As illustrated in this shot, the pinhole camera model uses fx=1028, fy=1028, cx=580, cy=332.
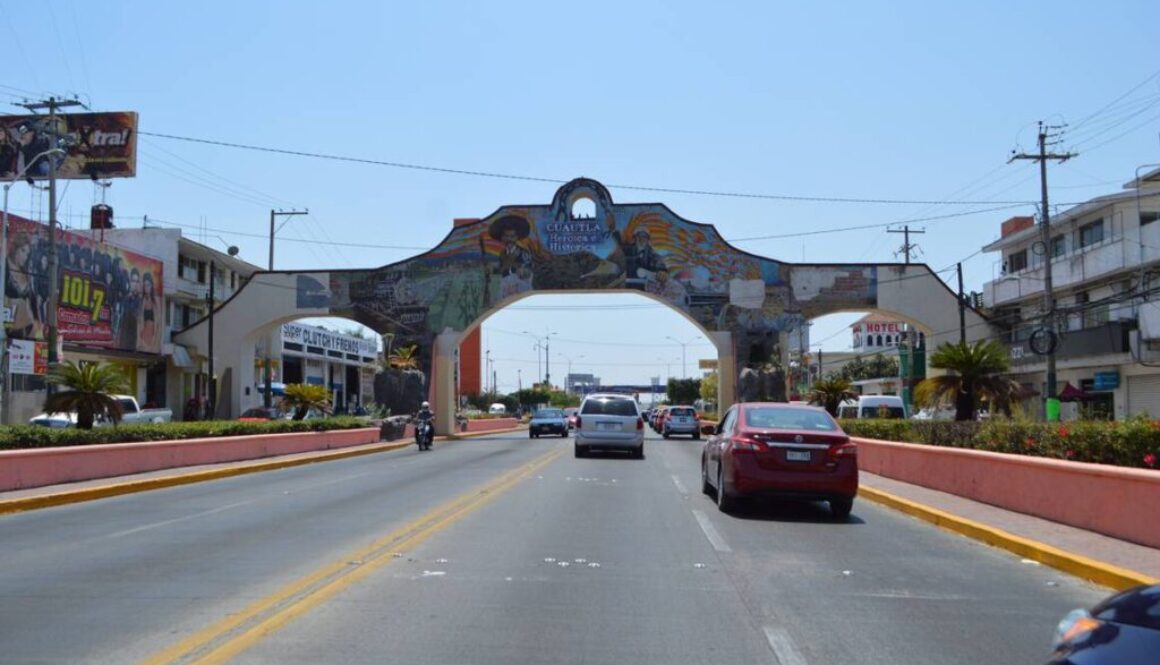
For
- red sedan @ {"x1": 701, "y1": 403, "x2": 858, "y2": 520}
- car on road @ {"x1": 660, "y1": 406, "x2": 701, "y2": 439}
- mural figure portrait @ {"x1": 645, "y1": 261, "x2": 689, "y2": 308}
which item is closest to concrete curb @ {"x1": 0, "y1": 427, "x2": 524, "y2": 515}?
red sedan @ {"x1": 701, "y1": 403, "x2": 858, "y2": 520}

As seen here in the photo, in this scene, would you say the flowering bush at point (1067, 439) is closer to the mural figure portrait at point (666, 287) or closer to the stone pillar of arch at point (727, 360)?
the stone pillar of arch at point (727, 360)

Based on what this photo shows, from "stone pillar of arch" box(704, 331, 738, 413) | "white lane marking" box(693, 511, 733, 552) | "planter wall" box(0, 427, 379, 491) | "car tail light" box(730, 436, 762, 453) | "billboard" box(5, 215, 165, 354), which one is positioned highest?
"billboard" box(5, 215, 165, 354)

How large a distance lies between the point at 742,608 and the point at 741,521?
5.86 meters

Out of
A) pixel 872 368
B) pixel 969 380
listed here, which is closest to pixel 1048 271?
pixel 969 380

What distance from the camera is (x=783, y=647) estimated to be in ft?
22.5

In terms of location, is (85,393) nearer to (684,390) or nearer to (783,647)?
(783,647)

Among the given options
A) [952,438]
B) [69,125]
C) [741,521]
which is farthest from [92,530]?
[69,125]

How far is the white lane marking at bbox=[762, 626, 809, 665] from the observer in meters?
6.51

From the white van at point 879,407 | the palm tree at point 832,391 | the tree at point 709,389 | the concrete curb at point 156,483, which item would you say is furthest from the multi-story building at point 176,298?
the tree at point 709,389

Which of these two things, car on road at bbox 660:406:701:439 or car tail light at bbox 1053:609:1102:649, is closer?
car tail light at bbox 1053:609:1102:649

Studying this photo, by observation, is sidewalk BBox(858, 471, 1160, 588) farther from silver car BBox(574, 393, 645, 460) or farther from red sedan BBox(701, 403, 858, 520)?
silver car BBox(574, 393, 645, 460)

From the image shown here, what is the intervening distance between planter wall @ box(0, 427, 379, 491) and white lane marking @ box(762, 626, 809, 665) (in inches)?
556

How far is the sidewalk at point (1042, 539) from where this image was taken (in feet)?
30.2

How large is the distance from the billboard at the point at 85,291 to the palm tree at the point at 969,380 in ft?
100
